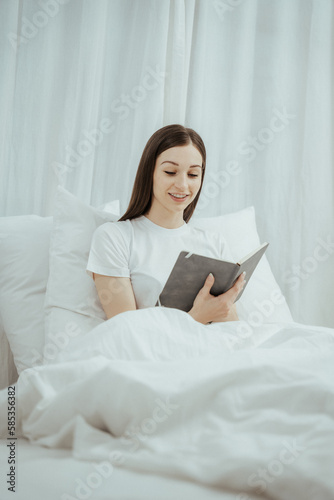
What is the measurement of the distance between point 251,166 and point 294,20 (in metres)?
0.77

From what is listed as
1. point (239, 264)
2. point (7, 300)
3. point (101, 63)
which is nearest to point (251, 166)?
point (101, 63)

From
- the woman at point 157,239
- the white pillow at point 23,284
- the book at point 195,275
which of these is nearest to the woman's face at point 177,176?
the woman at point 157,239

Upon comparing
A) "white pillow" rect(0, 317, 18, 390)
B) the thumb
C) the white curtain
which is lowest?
"white pillow" rect(0, 317, 18, 390)

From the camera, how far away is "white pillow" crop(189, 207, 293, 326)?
1831 millimetres

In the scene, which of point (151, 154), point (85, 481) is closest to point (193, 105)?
point (151, 154)

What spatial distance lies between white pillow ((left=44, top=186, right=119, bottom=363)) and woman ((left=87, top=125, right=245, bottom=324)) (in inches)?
2.5

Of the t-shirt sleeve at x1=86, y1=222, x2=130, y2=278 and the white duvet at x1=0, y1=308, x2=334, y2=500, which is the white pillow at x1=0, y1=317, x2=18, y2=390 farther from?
the white duvet at x1=0, y1=308, x2=334, y2=500

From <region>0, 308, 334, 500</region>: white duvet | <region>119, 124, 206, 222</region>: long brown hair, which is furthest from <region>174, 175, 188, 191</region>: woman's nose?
<region>0, 308, 334, 500</region>: white duvet

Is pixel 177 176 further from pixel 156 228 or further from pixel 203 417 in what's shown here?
pixel 203 417

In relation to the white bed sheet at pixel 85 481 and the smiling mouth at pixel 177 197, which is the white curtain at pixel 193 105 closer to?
the smiling mouth at pixel 177 197

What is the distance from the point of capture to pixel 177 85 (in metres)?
2.30

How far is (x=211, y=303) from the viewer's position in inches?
58.5

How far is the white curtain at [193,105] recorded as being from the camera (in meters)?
2.05

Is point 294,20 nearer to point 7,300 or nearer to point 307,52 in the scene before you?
point 307,52
